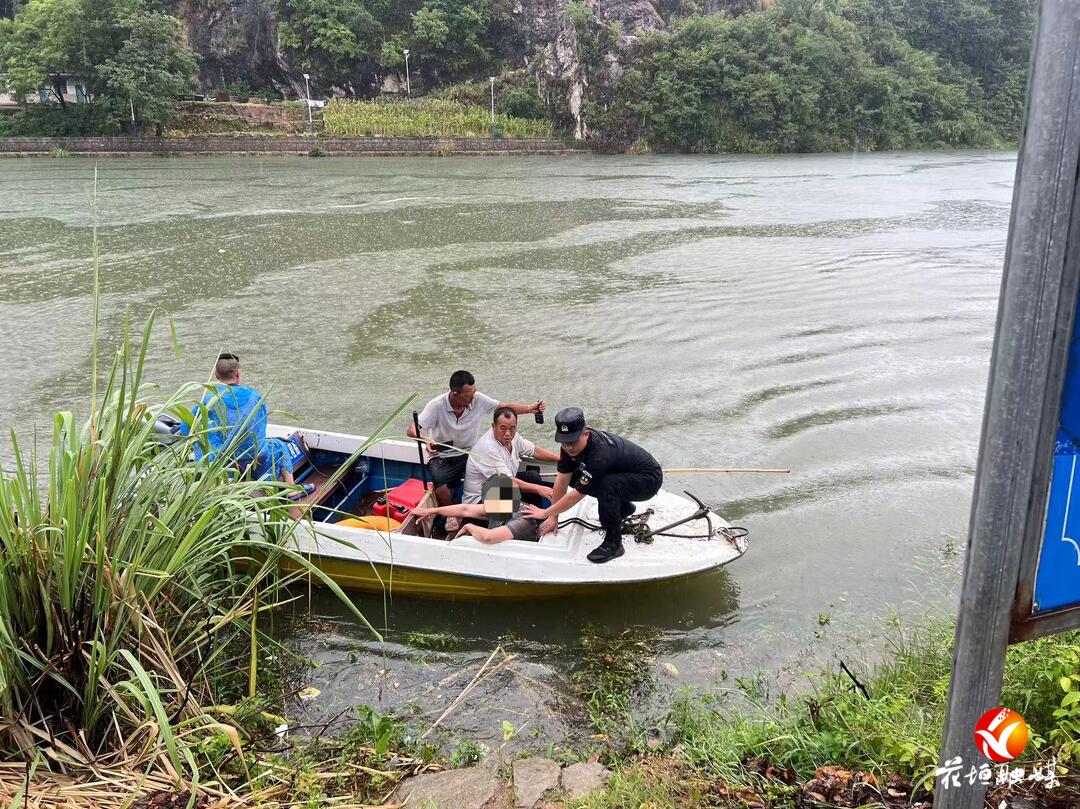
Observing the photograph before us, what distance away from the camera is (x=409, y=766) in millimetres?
3324

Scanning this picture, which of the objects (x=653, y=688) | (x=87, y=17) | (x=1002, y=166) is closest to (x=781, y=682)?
(x=653, y=688)

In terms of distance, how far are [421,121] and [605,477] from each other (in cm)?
4627

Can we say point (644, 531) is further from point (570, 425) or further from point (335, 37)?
point (335, 37)

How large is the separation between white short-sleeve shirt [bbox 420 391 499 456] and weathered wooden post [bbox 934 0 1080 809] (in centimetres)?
458

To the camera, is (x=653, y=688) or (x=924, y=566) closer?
(x=653, y=688)

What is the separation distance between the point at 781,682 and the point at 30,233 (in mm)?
20748

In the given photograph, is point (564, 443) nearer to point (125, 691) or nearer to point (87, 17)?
point (125, 691)

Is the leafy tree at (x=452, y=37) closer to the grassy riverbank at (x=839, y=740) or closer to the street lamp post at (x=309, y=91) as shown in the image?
the street lamp post at (x=309, y=91)

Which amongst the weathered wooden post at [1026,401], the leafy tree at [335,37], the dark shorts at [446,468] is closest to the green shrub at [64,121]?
the leafy tree at [335,37]

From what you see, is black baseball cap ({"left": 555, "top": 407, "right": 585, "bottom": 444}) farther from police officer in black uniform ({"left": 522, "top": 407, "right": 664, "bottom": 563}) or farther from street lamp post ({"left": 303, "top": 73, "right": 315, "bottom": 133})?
street lamp post ({"left": 303, "top": 73, "right": 315, "bottom": 133})

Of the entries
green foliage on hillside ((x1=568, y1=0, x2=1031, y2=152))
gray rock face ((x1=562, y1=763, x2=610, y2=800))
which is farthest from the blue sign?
green foliage on hillside ((x1=568, y1=0, x2=1031, y2=152))

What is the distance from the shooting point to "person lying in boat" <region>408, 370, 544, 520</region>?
5.86m

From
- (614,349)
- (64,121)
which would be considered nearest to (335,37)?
(64,121)

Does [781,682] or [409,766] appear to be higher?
[409,766]
